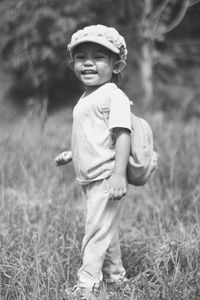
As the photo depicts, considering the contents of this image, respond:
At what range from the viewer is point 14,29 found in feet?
25.9

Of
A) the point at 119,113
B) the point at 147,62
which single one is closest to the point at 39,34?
the point at 147,62

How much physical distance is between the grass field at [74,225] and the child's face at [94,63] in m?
0.81

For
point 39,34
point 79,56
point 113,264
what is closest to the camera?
point 79,56

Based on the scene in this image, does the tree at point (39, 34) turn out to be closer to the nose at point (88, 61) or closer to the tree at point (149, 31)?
the tree at point (149, 31)

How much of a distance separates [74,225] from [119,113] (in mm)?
908

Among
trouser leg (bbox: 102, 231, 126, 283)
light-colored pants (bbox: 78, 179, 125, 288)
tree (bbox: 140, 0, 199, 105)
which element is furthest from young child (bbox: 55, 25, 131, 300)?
tree (bbox: 140, 0, 199, 105)

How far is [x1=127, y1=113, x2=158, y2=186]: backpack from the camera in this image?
2174 mm

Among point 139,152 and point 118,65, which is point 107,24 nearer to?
point 118,65

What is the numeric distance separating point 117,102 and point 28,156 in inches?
74.5

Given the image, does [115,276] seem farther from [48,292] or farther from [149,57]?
[149,57]

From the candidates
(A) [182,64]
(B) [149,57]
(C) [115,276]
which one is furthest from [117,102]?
(A) [182,64]

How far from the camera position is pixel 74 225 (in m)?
2.82

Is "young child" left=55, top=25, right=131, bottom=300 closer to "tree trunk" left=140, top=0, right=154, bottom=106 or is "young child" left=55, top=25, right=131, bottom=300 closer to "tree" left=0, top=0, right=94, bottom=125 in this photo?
"tree" left=0, top=0, right=94, bottom=125

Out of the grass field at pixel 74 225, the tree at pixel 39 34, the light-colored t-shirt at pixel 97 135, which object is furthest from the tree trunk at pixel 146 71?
the light-colored t-shirt at pixel 97 135
